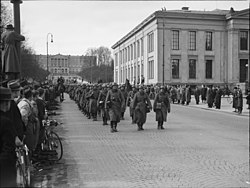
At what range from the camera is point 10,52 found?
31.5ft

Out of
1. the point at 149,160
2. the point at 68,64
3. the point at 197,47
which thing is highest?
the point at 68,64

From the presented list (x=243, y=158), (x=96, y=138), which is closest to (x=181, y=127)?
→ (x=96, y=138)

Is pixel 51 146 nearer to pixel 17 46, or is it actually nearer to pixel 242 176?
pixel 17 46

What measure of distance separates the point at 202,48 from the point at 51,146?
197ft

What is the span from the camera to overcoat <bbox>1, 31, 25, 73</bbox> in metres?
9.38

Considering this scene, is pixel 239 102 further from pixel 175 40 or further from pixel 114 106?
pixel 175 40

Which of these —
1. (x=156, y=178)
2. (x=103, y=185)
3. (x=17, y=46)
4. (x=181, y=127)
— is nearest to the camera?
(x=103, y=185)

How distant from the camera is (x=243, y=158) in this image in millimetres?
10453

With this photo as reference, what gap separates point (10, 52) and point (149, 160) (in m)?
4.56

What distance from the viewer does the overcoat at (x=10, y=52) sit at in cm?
938

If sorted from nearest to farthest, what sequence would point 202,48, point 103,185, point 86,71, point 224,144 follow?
1. point 103,185
2. point 224,144
3. point 202,48
4. point 86,71

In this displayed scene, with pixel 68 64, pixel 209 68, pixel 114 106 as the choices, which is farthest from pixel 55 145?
pixel 68 64

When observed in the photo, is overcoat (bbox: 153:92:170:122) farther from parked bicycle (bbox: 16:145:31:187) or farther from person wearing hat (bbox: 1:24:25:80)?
parked bicycle (bbox: 16:145:31:187)

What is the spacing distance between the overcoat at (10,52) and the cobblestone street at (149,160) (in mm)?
2753
